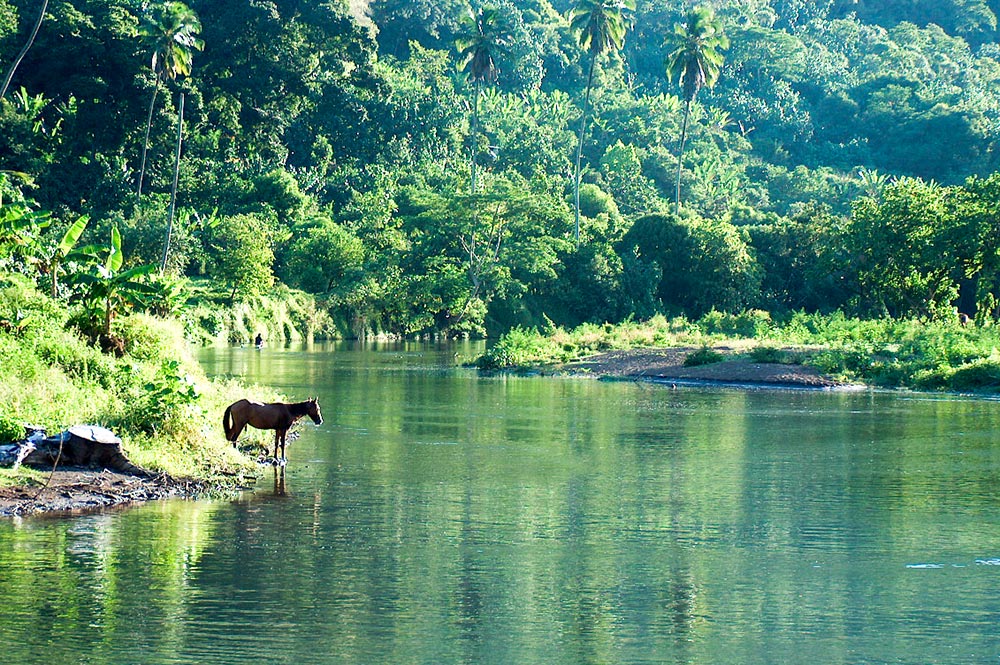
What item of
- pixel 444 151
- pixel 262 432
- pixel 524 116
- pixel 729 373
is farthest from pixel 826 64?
pixel 262 432

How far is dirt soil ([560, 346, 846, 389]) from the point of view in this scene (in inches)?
1796

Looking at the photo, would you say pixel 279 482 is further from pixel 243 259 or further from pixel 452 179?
pixel 452 179

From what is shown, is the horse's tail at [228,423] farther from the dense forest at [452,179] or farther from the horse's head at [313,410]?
the dense forest at [452,179]

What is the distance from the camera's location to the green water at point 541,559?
12289mm

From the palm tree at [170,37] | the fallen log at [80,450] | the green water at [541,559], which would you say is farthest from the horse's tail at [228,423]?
the palm tree at [170,37]

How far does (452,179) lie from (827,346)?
52178 millimetres

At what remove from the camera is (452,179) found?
9919 centimetres

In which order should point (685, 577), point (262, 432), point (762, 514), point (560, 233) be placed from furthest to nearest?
point (560, 233) < point (262, 432) < point (762, 514) < point (685, 577)

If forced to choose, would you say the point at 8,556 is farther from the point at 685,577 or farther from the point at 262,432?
the point at 262,432

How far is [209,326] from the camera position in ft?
235

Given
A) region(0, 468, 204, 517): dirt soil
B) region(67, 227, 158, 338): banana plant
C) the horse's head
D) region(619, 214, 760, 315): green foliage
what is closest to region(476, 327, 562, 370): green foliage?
region(619, 214, 760, 315): green foliage

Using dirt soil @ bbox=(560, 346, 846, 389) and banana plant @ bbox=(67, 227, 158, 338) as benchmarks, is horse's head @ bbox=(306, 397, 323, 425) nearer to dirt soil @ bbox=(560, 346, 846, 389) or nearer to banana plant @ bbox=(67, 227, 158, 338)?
banana plant @ bbox=(67, 227, 158, 338)

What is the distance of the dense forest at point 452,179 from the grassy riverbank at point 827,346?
24.8 feet

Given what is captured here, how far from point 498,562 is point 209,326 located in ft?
191
